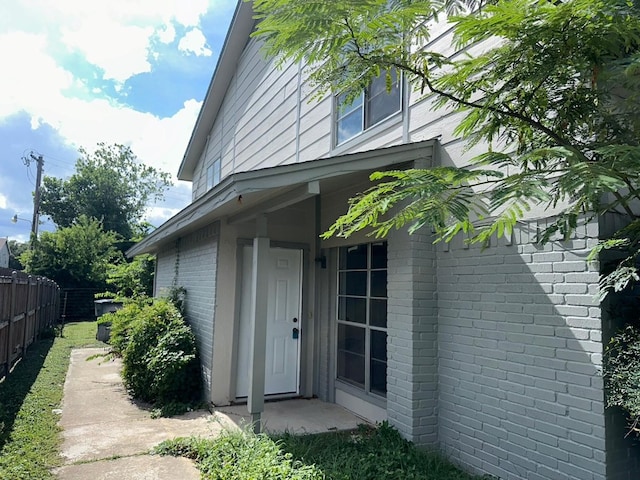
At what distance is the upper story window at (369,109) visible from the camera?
5465 millimetres

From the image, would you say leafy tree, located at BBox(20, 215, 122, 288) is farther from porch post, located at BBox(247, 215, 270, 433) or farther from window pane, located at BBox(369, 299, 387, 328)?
window pane, located at BBox(369, 299, 387, 328)

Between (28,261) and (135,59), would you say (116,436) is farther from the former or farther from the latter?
(28,261)

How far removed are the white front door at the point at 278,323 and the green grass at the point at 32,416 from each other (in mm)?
2448

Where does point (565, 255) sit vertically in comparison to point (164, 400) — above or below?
above

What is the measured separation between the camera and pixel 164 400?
6242mm

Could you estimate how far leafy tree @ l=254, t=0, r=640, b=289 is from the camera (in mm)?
1978

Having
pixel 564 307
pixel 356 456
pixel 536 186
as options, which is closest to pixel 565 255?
pixel 564 307

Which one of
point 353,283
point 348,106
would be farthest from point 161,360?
point 348,106

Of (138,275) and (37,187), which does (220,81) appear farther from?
(37,187)

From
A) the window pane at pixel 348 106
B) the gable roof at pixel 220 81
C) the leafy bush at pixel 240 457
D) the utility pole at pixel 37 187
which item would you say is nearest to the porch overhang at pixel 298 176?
the window pane at pixel 348 106

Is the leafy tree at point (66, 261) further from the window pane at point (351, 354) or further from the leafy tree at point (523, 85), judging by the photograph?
the leafy tree at point (523, 85)

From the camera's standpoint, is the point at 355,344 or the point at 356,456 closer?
the point at 356,456

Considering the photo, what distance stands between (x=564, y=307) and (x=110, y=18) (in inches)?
311

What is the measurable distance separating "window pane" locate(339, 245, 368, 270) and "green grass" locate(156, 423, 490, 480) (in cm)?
220
